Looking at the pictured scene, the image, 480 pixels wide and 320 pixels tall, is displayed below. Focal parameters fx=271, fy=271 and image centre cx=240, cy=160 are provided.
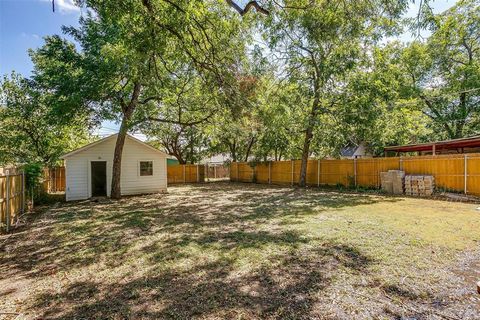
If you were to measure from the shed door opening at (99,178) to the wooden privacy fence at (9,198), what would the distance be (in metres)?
5.11

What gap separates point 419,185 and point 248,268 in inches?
403

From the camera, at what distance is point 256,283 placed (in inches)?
130

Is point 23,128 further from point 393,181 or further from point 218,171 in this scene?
point 393,181

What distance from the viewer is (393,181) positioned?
12062mm

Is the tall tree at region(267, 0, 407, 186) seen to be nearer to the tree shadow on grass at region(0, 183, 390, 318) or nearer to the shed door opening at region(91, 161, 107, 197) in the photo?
the tree shadow on grass at region(0, 183, 390, 318)

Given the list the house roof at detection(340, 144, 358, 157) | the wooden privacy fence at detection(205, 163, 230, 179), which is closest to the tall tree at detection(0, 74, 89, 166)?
the wooden privacy fence at detection(205, 163, 230, 179)

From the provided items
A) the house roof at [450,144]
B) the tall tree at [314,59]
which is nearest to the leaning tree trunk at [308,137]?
the tall tree at [314,59]

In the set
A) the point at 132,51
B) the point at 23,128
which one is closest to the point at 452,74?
the point at 132,51

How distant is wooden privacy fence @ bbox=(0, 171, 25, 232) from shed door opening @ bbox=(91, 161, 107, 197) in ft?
16.8

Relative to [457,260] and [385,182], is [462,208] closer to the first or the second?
[385,182]

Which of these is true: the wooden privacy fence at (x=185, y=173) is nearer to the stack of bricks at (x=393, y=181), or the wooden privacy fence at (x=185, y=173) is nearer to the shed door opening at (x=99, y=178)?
the shed door opening at (x=99, y=178)

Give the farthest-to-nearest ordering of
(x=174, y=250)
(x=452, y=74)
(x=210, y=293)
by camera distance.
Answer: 1. (x=452, y=74)
2. (x=174, y=250)
3. (x=210, y=293)

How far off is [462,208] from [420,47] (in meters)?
15.7

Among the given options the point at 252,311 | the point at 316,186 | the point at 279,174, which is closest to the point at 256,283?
the point at 252,311
